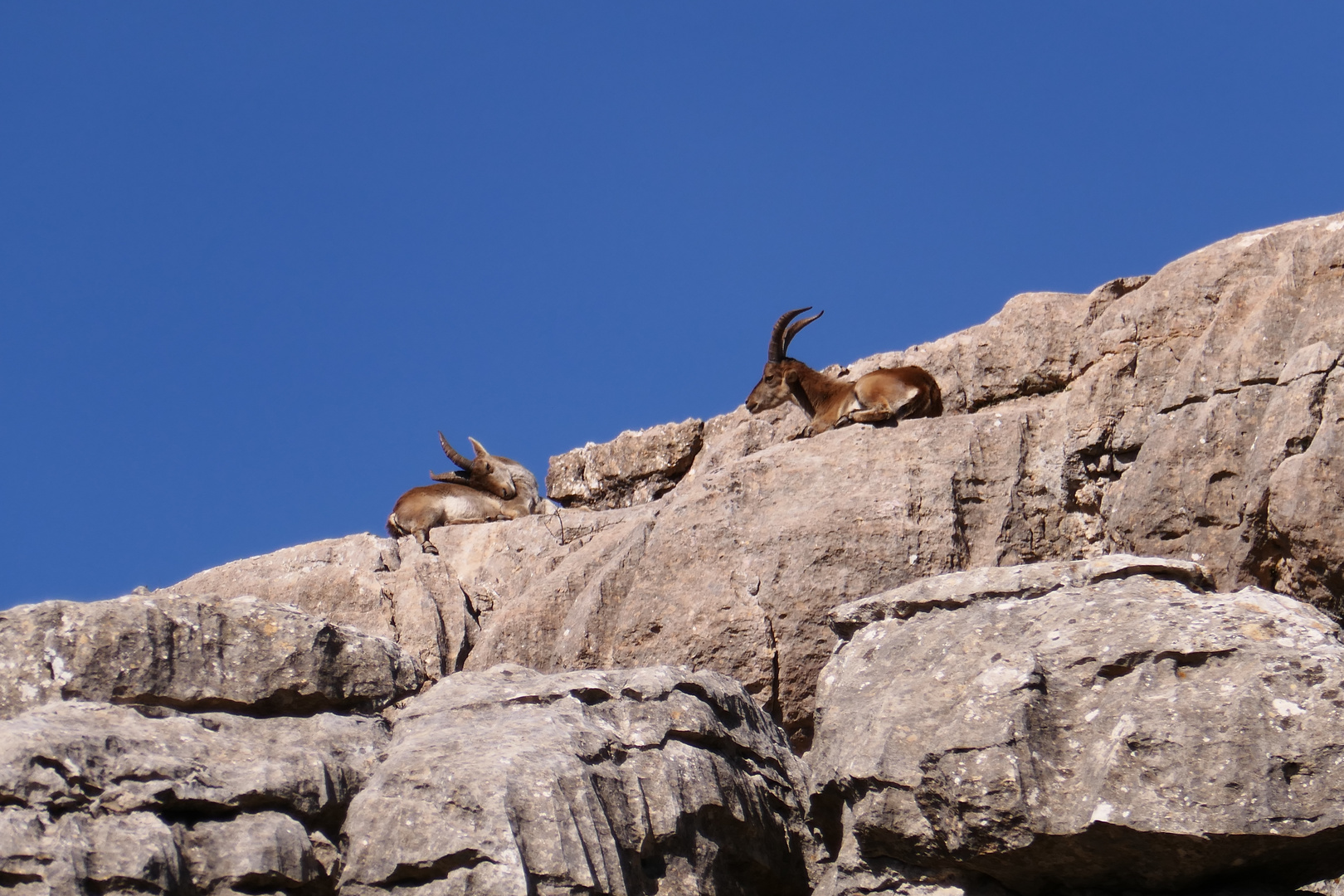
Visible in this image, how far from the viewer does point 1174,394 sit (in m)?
9.66

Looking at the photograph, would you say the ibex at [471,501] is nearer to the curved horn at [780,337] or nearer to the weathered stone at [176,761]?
the curved horn at [780,337]

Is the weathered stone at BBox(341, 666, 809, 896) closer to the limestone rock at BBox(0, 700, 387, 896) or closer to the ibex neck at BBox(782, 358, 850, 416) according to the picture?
the limestone rock at BBox(0, 700, 387, 896)

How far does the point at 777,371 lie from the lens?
15609 mm

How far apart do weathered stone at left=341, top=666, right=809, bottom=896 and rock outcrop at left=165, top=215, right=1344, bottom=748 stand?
1.89 meters

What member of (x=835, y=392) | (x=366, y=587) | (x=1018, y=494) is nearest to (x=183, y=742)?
(x=366, y=587)

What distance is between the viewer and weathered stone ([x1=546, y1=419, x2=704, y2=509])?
14.2m

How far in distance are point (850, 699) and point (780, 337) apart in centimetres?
922

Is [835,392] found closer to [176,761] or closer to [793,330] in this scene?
[793,330]

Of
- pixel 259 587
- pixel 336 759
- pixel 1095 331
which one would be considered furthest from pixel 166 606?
pixel 1095 331

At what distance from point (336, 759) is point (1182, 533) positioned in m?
5.31

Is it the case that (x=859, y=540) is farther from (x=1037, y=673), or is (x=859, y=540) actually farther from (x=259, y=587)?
(x=259, y=587)

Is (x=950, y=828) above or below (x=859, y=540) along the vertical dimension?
below

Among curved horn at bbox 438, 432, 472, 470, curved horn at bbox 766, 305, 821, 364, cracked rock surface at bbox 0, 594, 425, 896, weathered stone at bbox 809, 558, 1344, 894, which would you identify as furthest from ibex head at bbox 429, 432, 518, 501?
weathered stone at bbox 809, 558, 1344, 894

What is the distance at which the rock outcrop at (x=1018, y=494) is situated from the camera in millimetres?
8656
